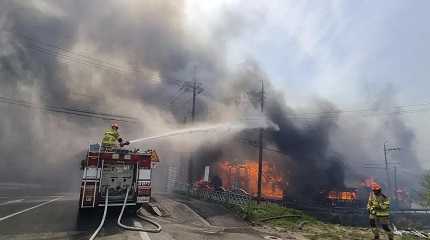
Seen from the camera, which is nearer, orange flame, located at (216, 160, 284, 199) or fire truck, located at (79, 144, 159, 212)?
fire truck, located at (79, 144, 159, 212)

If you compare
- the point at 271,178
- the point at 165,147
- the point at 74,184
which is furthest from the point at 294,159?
the point at 74,184

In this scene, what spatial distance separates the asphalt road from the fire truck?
55 cm

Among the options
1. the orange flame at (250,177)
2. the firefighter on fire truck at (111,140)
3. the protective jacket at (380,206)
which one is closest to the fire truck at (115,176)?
the firefighter on fire truck at (111,140)

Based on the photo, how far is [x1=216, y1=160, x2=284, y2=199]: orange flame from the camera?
122 ft

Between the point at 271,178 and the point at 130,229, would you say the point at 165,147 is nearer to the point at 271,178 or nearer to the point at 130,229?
the point at 271,178

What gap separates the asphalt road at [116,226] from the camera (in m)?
7.69

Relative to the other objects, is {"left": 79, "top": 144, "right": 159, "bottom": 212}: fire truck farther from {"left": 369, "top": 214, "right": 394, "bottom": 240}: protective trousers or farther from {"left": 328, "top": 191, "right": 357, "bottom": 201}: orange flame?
{"left": 328, "top": 191, "right": 357, "bottom": 201}: orange flame

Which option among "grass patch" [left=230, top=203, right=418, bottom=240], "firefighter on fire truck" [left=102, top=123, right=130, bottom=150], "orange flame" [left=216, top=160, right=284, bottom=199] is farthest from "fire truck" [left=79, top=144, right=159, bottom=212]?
A: "orange flame" [left=216, top=160, right=284, bottom=199]

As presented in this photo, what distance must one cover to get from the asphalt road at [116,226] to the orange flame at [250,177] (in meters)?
25.8

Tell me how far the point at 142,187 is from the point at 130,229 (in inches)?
107

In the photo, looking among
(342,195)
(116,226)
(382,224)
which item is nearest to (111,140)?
(116,226)

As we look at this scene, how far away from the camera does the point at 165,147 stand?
36625 mm

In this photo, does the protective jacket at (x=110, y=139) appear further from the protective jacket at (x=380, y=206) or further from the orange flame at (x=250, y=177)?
the orange flame at (x=250, y=177)

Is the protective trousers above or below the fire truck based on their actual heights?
below
